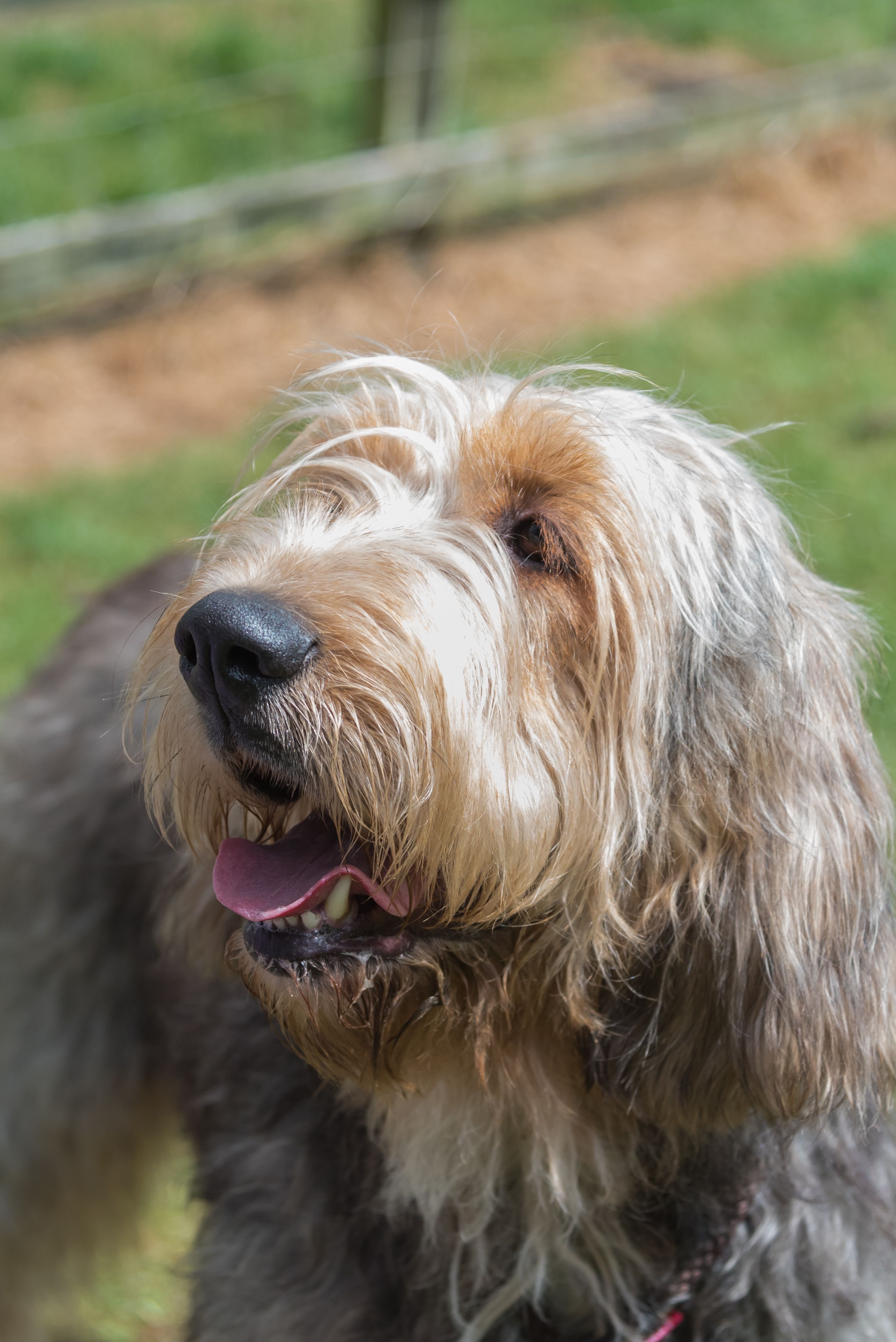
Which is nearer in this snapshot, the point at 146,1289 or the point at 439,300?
the point at 146,1289

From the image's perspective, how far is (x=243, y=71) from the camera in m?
7.85

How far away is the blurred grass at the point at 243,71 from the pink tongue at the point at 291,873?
16.7ft

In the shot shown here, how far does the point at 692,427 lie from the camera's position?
2.29 meters

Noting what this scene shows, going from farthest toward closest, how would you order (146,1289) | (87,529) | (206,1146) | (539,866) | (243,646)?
(87,529) → (146,1289) → (206,1146) → (539,866) → (243,646)

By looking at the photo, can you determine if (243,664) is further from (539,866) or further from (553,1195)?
(553,1195)

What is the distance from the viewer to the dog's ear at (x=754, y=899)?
2018mm

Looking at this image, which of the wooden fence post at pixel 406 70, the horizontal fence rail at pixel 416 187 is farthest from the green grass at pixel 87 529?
the wooden fence post at pixel 406 70

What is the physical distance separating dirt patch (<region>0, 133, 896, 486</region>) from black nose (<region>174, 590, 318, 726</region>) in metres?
3.53

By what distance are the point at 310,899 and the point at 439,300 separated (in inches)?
206

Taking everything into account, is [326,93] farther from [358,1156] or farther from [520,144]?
[358,1156]

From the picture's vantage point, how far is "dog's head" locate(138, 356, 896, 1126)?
6.38 ft

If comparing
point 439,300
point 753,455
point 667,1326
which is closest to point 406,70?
point 439,300

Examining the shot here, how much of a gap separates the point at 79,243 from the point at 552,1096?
198 inches

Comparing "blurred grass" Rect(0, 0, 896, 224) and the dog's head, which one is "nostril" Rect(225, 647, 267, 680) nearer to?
the dog's head
